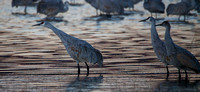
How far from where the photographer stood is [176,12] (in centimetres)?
2384

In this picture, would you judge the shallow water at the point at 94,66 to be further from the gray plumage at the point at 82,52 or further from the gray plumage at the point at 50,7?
the gray plumage at the point at 50,7

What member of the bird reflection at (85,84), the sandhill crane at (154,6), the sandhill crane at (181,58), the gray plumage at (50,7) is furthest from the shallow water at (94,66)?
the sandhill crane at (154,6)

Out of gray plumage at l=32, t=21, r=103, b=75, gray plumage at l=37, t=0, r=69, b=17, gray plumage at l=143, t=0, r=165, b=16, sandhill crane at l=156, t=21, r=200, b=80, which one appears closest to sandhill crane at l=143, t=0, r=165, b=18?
gray plumage at l=143, t=0, r=165, b=16

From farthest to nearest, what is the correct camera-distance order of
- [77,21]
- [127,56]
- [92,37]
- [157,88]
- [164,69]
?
[77,21] → [92,37] → [127,56] → [164,69] → [157,88]

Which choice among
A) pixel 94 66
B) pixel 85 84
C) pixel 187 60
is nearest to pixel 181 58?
pixel 187 60

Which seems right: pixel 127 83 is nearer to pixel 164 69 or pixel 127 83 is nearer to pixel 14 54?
pixel 164 69

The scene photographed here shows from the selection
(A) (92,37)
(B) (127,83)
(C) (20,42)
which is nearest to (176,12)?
(A) (92,37)

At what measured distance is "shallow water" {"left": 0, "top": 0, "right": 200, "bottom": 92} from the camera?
890 cm

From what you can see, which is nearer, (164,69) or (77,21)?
(164,69)

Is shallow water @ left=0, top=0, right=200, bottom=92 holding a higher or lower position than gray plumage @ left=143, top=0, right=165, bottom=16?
lower

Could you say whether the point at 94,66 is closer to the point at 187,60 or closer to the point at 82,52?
the point at 82,52

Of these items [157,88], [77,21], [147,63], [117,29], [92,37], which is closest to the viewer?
[157,88]

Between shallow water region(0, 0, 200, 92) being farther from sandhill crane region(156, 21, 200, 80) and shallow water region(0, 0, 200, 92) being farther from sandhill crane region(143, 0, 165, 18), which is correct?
sandhill crane region(143, 0, 165, 18)

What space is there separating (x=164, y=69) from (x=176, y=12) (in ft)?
44.5
